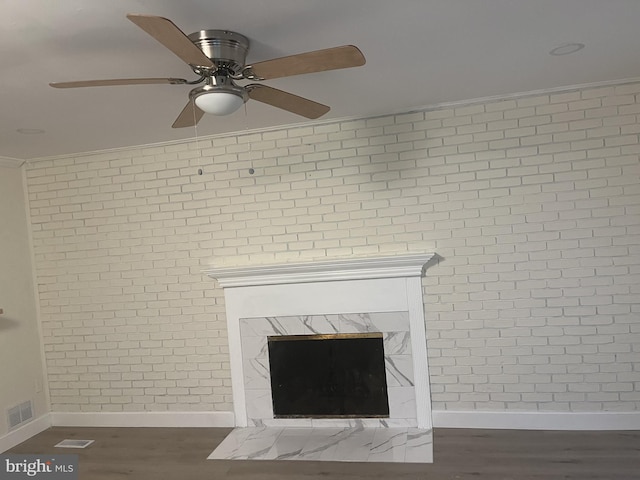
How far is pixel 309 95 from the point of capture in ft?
10.6

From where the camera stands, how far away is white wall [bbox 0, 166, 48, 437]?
168 inches

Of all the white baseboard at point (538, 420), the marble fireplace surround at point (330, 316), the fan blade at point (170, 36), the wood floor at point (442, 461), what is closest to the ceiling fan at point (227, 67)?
the fan blade at point (170, 36)

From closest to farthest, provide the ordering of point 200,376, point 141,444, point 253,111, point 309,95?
point 309,95
point 253,111
point 141,444
point 200,376

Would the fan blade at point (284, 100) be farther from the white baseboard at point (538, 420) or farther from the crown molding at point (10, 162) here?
the crown molding at point (10, 162)

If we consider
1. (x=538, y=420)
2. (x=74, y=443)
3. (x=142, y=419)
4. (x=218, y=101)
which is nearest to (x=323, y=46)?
(x=218, y=101)

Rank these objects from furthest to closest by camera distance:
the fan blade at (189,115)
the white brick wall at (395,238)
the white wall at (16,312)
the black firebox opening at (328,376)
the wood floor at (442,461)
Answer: the white wall at (16,312)
the black firebox opening at (328,376)
the white brick wall at (395,238)
the wood floor at (442,461)
the fan blade at (189,115)

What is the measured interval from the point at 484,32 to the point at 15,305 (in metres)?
4.19

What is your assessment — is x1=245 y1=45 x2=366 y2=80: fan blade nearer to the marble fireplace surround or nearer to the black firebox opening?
the marble fireplace surround

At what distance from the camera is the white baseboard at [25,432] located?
163 inches

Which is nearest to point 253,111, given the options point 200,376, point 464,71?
point 464,71

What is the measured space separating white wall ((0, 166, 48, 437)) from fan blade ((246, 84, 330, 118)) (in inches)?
122

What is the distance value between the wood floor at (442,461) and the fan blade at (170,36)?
8.72 ft

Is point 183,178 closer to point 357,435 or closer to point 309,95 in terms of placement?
point 309,95

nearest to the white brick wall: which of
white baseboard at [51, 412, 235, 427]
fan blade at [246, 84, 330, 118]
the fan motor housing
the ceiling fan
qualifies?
white baseboard at [51, 412, 235, 427]
